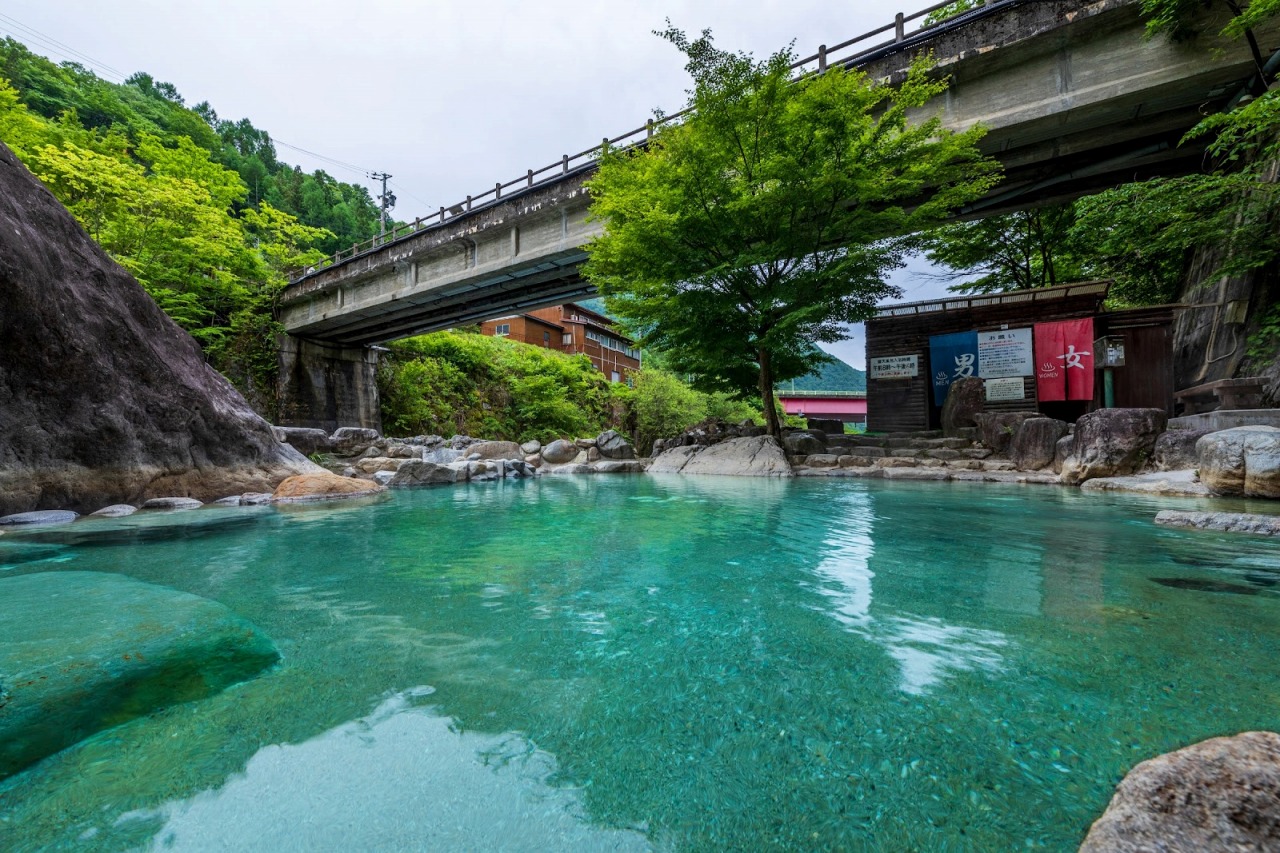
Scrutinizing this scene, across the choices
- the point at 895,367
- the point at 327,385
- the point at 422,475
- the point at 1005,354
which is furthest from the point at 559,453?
the point at 1005,354

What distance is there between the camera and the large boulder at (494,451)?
13250 millimetres

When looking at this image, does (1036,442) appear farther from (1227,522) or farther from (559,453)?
(559,453)

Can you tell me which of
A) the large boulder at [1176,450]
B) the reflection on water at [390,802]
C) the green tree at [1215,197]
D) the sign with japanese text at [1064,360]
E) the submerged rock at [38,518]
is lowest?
the reflection on water at [390,802]

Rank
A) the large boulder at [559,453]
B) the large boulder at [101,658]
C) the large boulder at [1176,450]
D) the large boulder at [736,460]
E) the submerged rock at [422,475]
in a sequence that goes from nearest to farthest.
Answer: the large boulder at [101,658] → the large boulder at [1176,450] → the submerged rock at [422,475] → the large boulder at [736,460] → the large boulder at [559,453]

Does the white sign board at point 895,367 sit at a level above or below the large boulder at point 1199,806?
above

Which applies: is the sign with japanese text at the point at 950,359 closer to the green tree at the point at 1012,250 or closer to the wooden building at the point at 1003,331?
the wooden building at the point at 1003,331

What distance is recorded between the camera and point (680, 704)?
142 centimetres

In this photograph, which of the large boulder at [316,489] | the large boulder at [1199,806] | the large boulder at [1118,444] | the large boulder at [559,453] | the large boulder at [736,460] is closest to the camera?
the large boulder at [1199,806]

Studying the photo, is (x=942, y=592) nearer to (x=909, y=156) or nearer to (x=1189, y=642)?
(x=1189, y=642)

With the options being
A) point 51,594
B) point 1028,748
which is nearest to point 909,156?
point 1028,748

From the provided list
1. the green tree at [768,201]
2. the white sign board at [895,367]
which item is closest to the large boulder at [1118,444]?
the green tree at [768,201]

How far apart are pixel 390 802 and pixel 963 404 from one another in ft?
47.2

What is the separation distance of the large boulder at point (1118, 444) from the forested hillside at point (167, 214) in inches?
807

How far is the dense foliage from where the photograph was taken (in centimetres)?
2005
